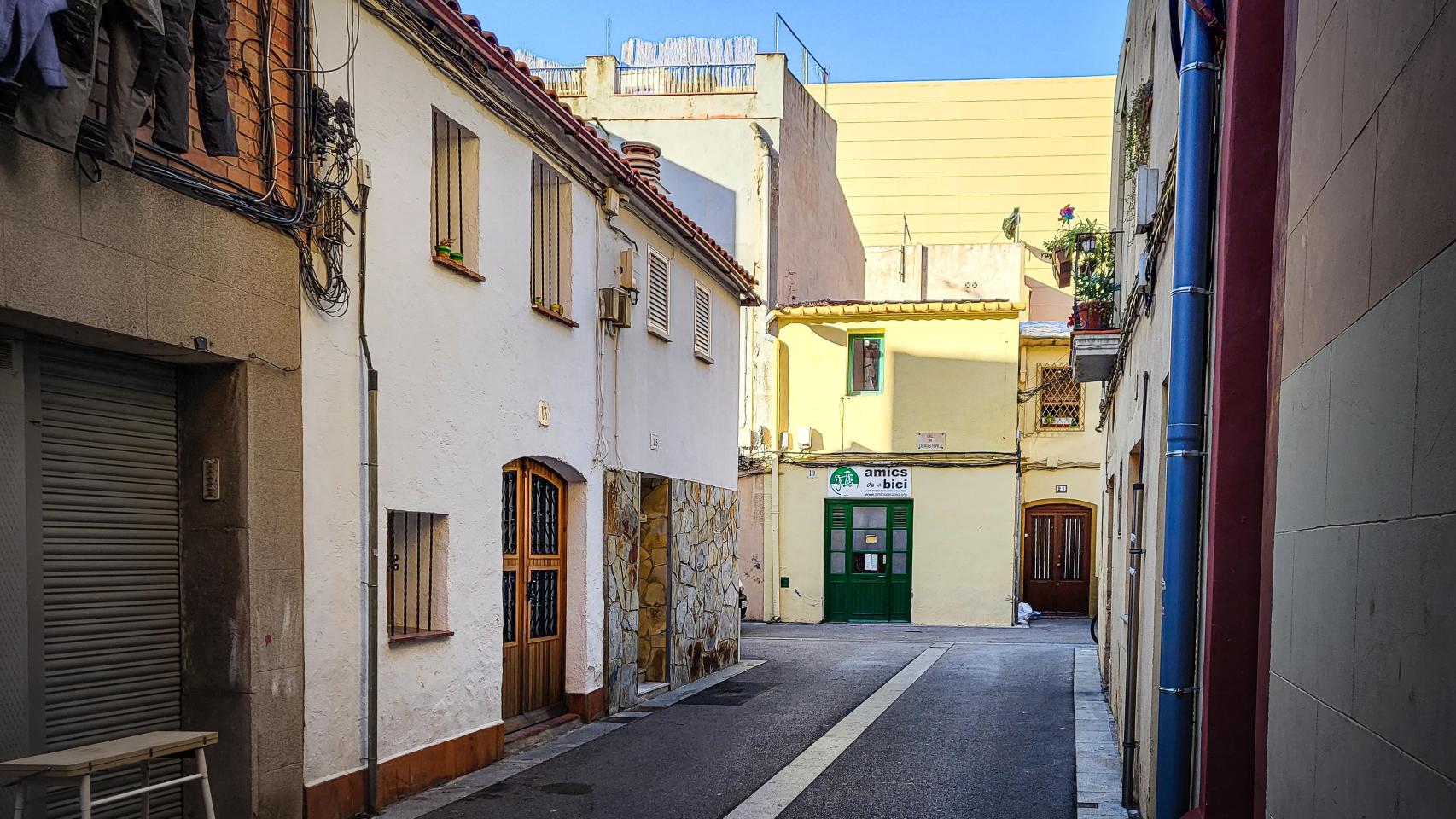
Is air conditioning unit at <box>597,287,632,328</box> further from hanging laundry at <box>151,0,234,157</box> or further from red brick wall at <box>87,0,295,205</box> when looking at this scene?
hanging laundry at <box>151,0,234,157</box>

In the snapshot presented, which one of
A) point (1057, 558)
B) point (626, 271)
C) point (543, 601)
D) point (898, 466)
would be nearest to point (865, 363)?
point (898, 466)

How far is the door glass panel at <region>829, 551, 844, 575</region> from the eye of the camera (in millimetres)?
26469

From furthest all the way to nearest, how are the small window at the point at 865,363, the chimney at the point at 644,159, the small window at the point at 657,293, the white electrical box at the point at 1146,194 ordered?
the small window at the point at 865,363
the chimney at the point at 644,159
the small window at the point at 657,293
the white electrical box at the point at 1146,194

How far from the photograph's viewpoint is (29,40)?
495 cm

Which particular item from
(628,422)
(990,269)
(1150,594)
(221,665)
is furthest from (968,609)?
(221,665)

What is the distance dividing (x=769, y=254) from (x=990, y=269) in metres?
5.73

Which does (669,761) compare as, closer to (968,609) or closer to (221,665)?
(221,665)

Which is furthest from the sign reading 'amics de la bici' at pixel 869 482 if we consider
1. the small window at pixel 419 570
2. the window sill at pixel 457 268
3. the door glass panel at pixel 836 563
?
the small window at pixel 419 570

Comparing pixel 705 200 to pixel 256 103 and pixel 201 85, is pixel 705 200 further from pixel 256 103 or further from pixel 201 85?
pixel 201 85

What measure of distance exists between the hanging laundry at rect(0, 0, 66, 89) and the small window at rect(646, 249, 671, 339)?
8.98m

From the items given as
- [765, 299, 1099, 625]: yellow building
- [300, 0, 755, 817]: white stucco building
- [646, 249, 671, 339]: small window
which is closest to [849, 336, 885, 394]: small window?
[765, 299, 1099, 625]: yellow building

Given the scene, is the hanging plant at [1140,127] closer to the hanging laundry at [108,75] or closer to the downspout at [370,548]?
the downspout at [370,548]

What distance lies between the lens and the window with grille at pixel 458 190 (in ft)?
31.7

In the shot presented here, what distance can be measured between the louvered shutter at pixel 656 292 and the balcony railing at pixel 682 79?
1391cm
